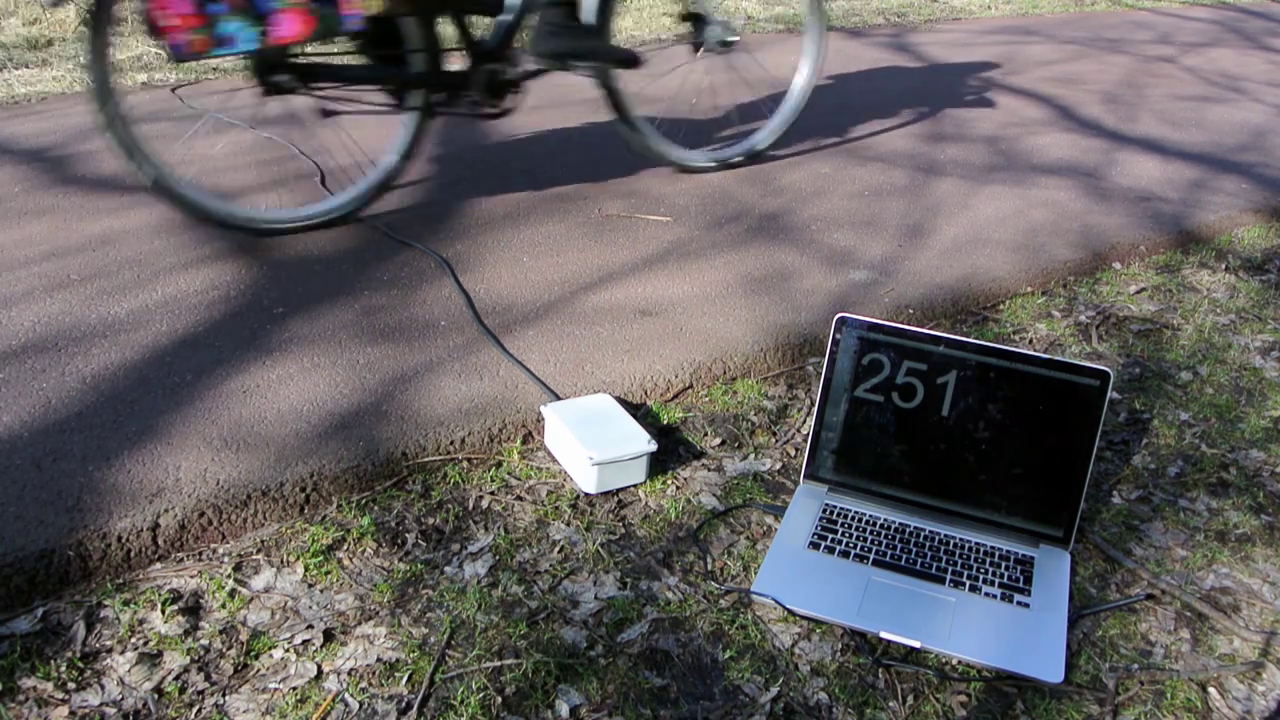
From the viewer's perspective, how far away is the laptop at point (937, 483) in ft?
7.12

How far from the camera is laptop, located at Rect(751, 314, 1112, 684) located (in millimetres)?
2170

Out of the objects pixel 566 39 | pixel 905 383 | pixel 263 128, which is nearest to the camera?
pixel 905 383

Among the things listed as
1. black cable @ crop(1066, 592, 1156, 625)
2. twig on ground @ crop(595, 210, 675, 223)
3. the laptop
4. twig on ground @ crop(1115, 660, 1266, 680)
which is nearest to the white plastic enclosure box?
the laptop

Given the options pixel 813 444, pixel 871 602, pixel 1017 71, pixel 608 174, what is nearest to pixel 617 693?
pixel 871 602

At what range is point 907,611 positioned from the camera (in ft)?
6.93

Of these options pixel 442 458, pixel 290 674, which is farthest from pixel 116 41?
pixel 290 674

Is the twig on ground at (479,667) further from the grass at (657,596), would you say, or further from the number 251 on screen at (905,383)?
the number 251 on screen at (905,383)

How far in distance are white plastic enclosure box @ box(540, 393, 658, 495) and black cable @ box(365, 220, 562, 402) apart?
0.17m

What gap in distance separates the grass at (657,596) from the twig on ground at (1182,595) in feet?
0.07

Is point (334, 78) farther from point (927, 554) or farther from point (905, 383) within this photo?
point (927, 554)

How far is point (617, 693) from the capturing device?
1.98 metres

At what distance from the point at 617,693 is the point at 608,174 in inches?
100

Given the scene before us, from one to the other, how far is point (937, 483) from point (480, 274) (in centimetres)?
160

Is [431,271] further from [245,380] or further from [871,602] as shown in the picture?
[871,602]
